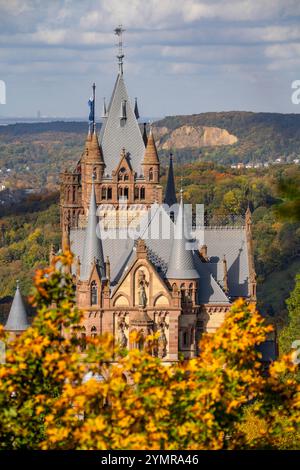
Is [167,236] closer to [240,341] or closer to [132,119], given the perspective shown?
[132,119]

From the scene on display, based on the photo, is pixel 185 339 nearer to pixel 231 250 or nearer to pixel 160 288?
pixel 160 288

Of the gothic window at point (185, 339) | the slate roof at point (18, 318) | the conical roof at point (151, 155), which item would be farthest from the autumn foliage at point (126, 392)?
the conical roof at point (151, 155)

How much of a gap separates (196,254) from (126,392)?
4771 cm

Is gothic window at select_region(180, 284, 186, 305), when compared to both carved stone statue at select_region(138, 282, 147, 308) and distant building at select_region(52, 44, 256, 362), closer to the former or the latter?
distant building at select_region(52, 44, 256, 362)

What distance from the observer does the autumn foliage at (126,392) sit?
109ft

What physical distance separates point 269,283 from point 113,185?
2380 inches

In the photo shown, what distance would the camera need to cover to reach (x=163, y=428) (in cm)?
3325

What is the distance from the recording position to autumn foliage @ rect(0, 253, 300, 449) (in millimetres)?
33344

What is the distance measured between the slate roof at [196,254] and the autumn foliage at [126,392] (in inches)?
1654

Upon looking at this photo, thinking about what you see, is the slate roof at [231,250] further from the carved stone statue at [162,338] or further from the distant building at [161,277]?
the carved stone statue at [162,338]

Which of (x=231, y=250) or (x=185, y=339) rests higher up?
(x=231, y=250)

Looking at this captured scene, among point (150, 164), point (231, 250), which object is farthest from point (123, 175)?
point (231, 250)

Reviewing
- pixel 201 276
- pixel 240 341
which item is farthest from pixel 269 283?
pixel 240 341

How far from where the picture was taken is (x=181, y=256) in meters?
77.5
